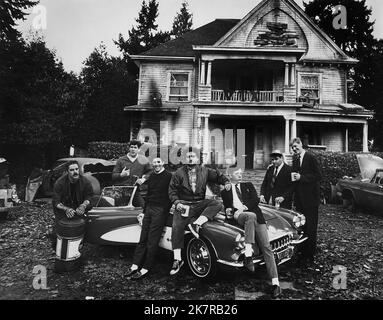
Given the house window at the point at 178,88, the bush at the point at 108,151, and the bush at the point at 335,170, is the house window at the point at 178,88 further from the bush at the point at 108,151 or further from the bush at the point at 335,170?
the bush at the point at 335,170

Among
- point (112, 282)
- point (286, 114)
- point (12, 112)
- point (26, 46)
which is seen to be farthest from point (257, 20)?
point (112, 282)

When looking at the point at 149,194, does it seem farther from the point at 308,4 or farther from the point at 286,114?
the point at 308,4

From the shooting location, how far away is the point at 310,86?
14.8 m

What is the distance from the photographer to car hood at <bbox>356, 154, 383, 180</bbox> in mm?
8039

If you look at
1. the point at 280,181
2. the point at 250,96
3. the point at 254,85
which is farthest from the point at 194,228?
the point at 254,85

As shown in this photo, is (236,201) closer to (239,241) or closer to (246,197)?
(246,197)

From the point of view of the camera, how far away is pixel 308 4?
63.3 feet

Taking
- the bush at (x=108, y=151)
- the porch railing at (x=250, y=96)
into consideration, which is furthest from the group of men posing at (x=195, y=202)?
the porch railing at (x=250, y=96)

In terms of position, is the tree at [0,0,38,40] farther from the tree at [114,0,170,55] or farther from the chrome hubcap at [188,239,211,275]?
the tree at [114,0,170,55]

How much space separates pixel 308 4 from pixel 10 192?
20.9 m

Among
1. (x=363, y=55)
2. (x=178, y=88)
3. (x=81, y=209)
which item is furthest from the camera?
(x=363, y=55)

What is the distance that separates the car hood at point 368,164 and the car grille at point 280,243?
5.21 meters

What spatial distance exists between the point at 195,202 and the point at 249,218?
87 centimetres

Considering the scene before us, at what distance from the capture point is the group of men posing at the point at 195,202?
3740 mm
